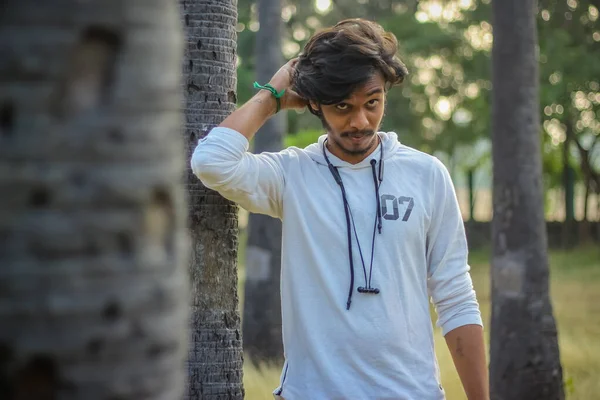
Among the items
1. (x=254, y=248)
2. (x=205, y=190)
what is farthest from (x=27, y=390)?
(x=254, y=248)

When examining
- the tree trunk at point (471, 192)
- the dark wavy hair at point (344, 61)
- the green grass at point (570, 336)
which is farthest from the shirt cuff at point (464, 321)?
the tree trunk at point (471, 192)

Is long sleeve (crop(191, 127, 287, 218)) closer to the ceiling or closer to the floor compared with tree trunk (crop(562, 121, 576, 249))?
closer to the floor

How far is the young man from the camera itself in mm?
3502

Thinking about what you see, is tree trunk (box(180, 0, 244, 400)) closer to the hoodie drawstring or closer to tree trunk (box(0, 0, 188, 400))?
the hoodie drawstring

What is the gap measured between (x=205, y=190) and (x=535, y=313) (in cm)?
511

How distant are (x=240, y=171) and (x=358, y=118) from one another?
43cm

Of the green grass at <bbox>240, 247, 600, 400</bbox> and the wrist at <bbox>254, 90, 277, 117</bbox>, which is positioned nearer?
the wrist at <bbox>254, 90, 277, 117</bbox>

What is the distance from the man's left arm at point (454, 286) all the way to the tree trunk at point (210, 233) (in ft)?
2.88

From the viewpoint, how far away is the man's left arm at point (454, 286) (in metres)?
3.69

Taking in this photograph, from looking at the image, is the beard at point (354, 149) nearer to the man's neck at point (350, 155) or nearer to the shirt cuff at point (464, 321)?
the man's neck at point (350, 155)

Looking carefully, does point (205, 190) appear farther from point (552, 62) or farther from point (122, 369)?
point (552, 62)

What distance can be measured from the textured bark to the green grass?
1.54 ft

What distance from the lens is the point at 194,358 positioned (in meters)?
4.35

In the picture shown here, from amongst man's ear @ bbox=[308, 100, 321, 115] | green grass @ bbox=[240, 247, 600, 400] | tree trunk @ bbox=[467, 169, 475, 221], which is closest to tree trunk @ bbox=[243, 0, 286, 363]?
green grass @ bbox=[240, 247, 600, 400]
